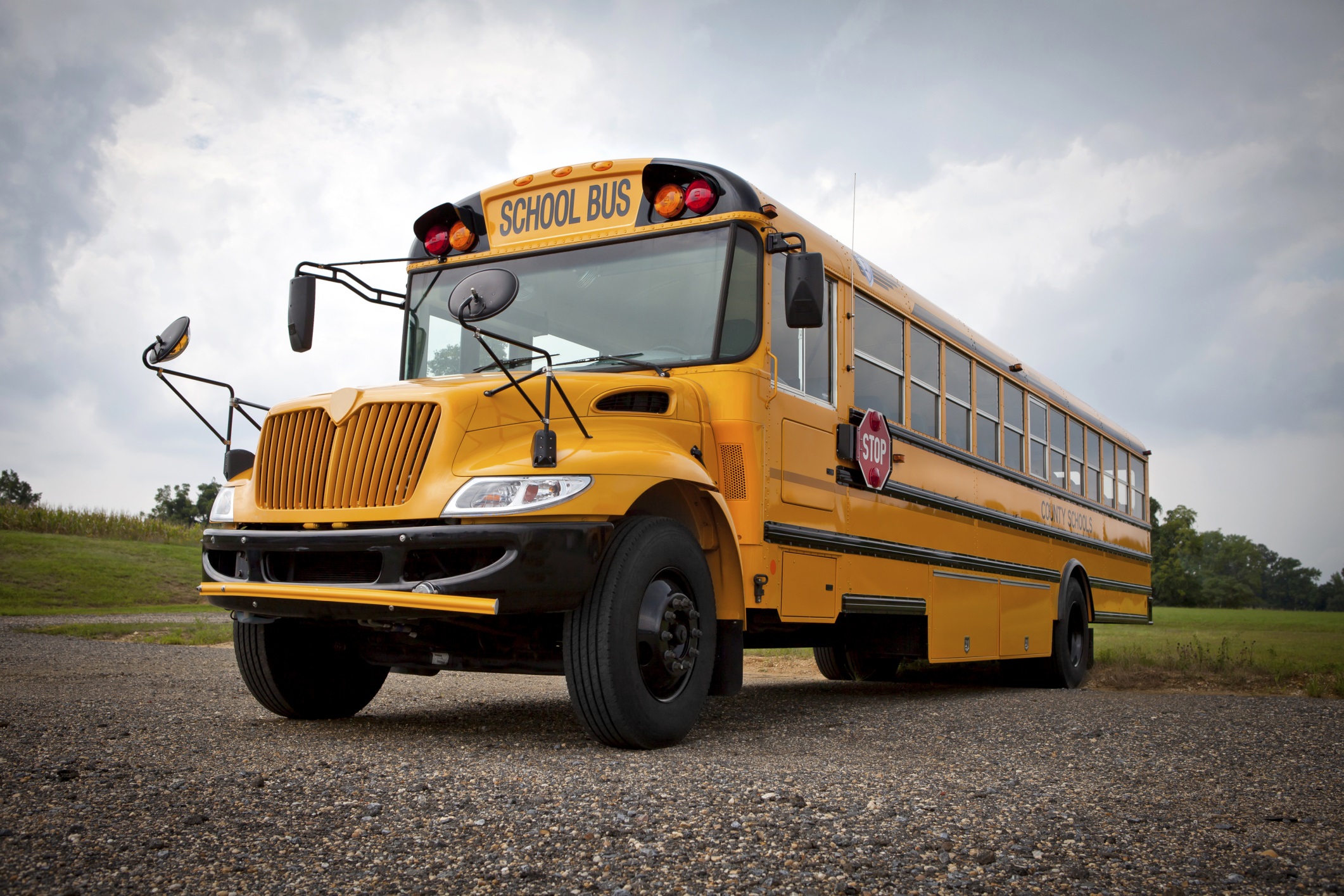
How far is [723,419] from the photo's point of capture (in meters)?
4.58

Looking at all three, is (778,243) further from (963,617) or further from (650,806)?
(963,617)

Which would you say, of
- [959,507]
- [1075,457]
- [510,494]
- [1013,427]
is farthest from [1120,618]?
[510,494]

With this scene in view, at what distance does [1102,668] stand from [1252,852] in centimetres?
849

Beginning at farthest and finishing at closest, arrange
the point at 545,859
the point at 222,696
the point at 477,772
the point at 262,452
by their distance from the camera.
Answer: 1. the point at 222,696
2. the point at 262,452
3. the point at 477,772
4. the point at 545,859

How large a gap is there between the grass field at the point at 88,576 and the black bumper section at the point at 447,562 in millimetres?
14424

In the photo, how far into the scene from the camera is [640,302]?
190 inches

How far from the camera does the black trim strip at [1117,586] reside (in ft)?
32.6

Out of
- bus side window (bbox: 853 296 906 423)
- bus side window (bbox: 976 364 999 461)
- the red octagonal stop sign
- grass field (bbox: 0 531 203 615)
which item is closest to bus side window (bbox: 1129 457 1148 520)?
bus side window (bbox: 976 364 999 461)

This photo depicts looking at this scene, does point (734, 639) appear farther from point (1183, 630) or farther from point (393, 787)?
point (1183, 630)

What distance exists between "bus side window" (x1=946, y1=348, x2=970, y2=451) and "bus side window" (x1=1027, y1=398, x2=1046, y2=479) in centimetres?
149

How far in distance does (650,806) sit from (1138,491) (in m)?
10.3

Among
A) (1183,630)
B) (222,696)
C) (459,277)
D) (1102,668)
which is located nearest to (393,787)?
(459,277)

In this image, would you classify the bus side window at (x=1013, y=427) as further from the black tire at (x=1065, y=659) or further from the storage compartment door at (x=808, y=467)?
the storage compartment door at (x=808, y=467)

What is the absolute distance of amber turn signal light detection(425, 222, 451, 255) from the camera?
5.46 metres
